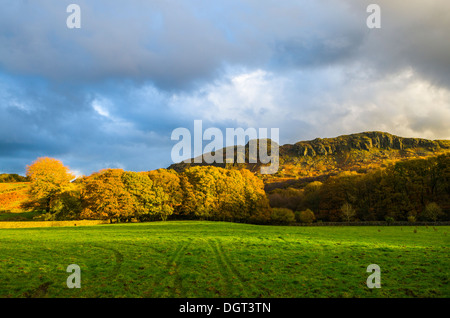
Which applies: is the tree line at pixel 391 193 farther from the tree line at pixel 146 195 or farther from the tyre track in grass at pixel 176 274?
the tyre track in grass at pixel 176 274

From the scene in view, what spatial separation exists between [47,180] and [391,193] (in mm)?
107935

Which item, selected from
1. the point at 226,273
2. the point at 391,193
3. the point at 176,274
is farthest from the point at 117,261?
the point at 391,193

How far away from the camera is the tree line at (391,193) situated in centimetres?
8184

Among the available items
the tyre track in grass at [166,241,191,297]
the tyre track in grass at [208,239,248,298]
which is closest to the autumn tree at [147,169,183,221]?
the tyre track in grass at [166,241,191,297]

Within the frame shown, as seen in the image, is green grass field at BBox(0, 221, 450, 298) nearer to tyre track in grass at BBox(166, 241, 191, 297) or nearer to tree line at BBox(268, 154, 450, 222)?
tyre track in grass at BBox(166, 241, 191, 297)

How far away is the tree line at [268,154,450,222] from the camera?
8184cm

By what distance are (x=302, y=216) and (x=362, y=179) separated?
34036 mm

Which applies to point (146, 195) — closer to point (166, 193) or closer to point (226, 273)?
point (166, 193)

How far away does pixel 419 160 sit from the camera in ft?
297

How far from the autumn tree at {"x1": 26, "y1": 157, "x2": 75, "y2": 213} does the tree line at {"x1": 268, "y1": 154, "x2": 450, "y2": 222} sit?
8030 cm

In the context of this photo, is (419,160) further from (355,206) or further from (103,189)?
(103,189)

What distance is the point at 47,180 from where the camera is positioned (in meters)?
69.9

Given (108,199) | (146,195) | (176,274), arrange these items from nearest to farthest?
(176,274)
(108,199)
(146,195)
